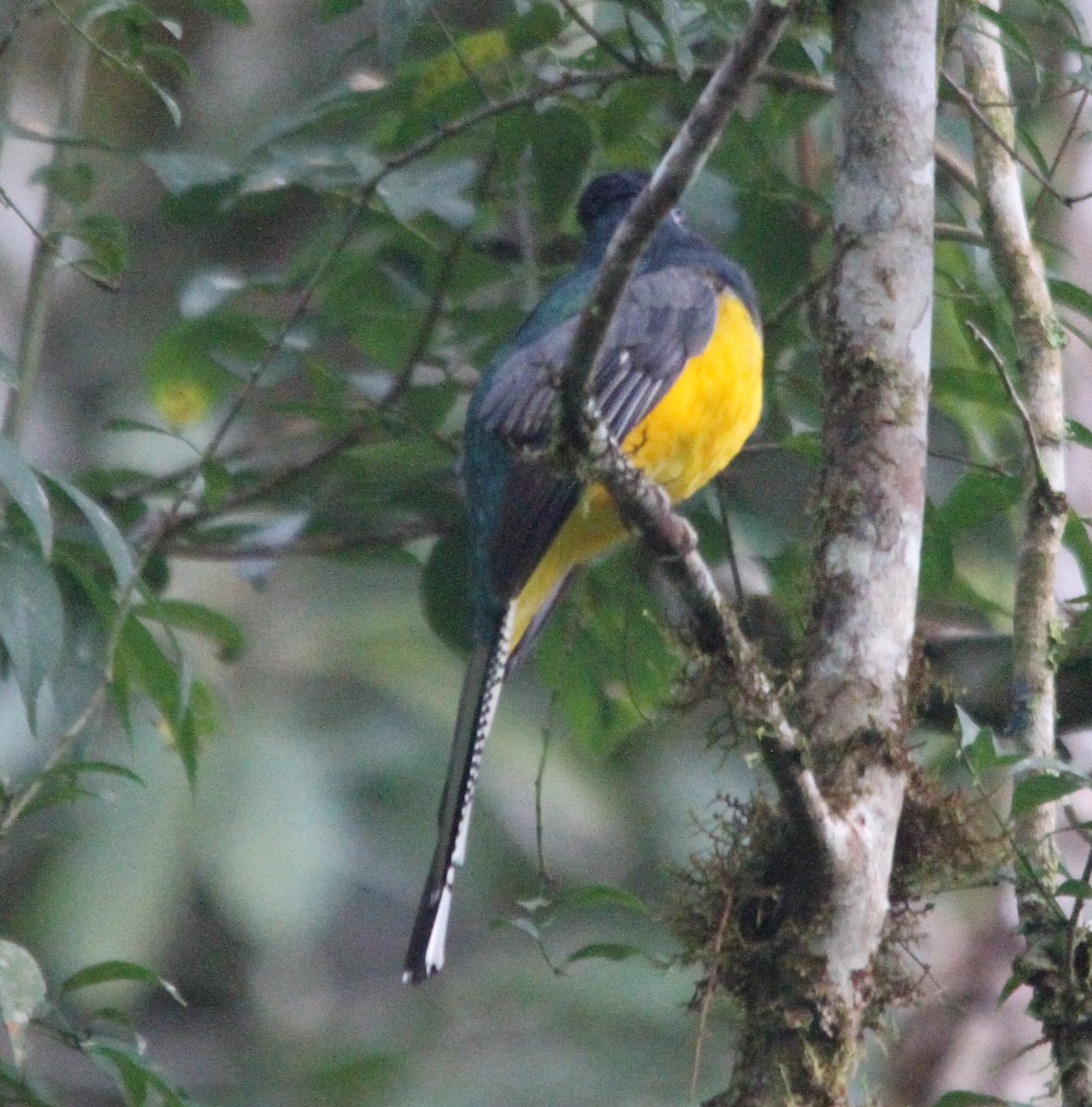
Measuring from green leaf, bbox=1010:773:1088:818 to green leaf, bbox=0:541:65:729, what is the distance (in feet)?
4.21

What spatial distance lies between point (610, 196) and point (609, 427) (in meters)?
0.82

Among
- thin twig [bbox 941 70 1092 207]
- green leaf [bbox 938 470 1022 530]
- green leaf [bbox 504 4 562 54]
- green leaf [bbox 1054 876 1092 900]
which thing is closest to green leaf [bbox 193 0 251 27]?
green leaf [bbox 504 4 562 54]

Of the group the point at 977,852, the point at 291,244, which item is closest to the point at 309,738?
the point at 291,244

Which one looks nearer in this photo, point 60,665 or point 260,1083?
point 60,665

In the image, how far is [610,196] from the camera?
3.94m

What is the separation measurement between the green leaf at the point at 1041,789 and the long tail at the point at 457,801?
1.16 metres

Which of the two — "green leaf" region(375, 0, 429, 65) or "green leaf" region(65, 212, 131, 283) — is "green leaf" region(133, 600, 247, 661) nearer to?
"green leaf" region(65, 212, 131, 283)

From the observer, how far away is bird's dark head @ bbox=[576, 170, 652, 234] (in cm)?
392

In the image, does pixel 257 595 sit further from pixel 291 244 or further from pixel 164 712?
pixel 164 712

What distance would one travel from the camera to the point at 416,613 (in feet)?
19.9

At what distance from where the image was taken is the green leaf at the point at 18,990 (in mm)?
2025

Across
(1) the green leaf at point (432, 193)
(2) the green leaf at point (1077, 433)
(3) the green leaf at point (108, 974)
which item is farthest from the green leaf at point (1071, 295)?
(3) the green leaf at point (108, 974)

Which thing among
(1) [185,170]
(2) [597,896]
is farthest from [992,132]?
(2) [597,896]

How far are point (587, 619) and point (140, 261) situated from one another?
3561 millimetres
